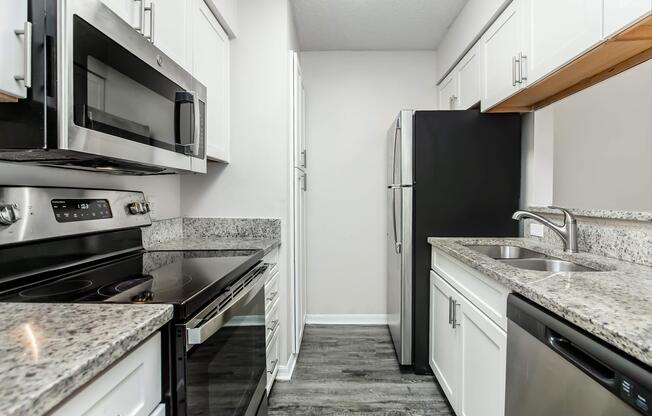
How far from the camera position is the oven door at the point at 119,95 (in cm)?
86

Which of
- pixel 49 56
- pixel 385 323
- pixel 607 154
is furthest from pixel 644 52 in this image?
pixel 385 323

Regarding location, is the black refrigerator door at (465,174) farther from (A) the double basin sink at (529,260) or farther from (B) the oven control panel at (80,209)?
(B) the oven control panel at (80,209)

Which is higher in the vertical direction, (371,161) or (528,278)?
(371,161)

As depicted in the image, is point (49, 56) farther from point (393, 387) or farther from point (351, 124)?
point (351, 124)

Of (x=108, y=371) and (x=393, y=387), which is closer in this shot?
(x=108, y=371)

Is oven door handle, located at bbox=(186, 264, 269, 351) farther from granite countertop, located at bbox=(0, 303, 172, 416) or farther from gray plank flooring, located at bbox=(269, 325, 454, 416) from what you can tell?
gray plank flooring, located at bbox=(269, 325, 454, 416)

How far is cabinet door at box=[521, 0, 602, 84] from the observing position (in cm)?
127

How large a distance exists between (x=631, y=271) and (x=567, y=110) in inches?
40.0

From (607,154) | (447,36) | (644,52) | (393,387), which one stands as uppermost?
(447,36)

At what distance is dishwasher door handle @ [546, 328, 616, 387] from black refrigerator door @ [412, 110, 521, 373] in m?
1.29

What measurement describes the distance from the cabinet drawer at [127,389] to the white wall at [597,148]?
1.75m

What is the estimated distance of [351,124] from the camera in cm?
322

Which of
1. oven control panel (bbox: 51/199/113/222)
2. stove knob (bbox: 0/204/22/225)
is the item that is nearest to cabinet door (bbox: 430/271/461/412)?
oven control panel (bbox: 51/199/113/222)

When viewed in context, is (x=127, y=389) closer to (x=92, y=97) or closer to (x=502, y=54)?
(x=92, y=97)
